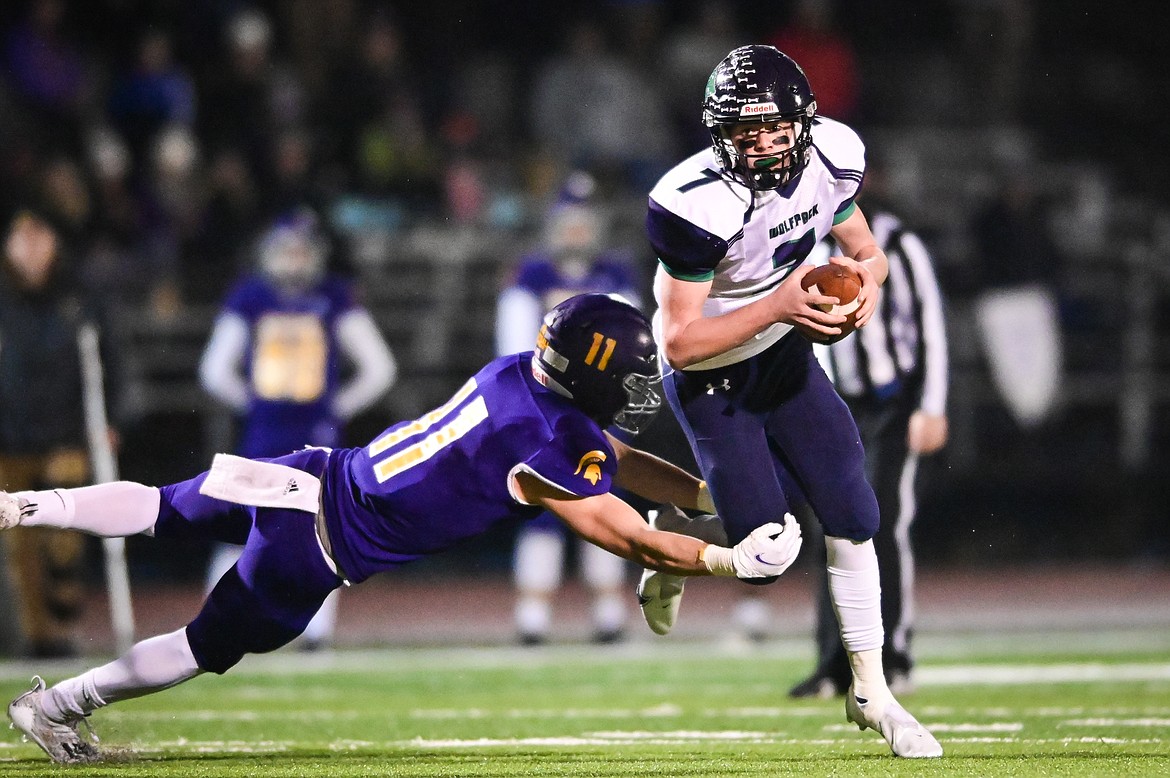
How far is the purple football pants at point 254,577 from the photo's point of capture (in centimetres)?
492

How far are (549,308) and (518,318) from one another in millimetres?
163

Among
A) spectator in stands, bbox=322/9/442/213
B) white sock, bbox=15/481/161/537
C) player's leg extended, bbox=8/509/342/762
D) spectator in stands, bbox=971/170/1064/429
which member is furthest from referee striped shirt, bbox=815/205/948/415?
spectator in stands, bbox=322/9/442/213

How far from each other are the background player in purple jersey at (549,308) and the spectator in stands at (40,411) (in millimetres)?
2099

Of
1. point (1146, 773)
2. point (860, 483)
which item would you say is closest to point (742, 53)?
point (860, 483)

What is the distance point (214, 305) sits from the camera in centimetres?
1121

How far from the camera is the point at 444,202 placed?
39.1 ft

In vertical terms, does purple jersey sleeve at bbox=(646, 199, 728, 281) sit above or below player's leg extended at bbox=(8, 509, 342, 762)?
above

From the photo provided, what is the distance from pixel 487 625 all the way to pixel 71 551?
2.21 metres

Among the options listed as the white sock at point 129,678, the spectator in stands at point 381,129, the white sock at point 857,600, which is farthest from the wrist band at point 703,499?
the spectator in stands at point 381,129

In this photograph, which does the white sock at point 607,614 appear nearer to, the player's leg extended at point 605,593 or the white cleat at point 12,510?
the player's leg extended at point 605,593

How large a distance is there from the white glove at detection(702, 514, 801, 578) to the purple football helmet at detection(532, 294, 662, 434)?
484 mm

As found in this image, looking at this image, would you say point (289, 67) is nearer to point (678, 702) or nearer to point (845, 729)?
point (678, 702)

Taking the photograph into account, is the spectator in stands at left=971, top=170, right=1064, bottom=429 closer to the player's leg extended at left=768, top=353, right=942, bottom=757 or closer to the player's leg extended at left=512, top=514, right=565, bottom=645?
the player's leg extended at left=512, top=514, right=565, bottom=645

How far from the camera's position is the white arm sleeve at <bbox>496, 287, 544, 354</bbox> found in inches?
356
